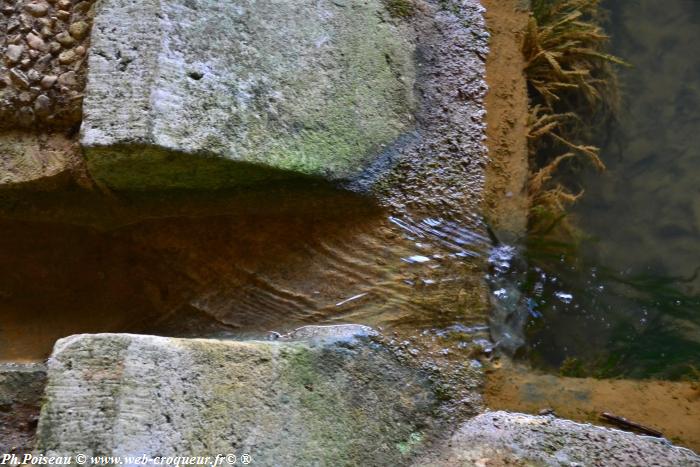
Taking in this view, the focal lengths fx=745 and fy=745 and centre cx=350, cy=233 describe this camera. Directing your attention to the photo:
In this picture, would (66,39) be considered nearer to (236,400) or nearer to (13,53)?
(13,53)

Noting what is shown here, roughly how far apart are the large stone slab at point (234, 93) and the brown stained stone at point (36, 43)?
19cm

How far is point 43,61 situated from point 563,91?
73.6 inches

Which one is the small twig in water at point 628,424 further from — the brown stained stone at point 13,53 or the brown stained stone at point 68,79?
the brown stained stone at point 13,53

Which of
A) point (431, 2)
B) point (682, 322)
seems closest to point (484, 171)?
point (431, 2)

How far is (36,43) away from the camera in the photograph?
190 centimetres

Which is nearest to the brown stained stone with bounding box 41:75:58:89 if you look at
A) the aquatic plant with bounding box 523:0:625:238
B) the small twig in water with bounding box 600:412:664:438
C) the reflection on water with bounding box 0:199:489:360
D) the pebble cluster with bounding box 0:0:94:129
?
the pebble cluster with bounding box 0:0:94:129

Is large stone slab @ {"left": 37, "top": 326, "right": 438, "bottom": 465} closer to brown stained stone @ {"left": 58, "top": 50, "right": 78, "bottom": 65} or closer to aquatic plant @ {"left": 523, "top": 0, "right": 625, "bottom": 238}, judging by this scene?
brown stained stone @ {"left": 58, "top": 50, "right": 78, "bottom": 65}

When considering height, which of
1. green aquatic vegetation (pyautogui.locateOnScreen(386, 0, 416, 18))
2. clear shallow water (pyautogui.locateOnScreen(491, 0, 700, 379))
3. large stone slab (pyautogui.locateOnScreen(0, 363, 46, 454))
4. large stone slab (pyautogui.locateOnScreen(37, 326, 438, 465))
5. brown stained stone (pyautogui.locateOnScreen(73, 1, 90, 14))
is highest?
green aquatic vegetation (pyautogui.locateOnScreen(386, 0, 416, 18))

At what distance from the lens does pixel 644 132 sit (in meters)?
2.79

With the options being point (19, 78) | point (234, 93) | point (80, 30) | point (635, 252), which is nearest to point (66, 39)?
point (80, 30)

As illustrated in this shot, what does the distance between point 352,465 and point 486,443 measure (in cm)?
36

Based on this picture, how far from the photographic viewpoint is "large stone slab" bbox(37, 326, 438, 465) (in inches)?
59.6

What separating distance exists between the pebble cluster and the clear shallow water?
4.29 feet

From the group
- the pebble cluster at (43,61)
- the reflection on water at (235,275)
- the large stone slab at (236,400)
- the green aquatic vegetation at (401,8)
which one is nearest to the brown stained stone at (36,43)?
the pebble cluster at (43,61)
